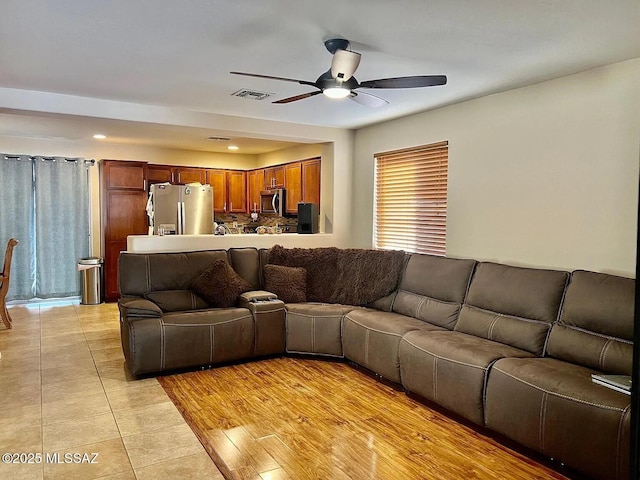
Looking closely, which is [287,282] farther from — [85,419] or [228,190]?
[228,190]

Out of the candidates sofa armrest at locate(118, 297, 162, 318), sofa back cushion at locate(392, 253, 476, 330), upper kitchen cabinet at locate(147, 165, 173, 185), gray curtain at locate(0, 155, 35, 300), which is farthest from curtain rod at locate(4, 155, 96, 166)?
sofa back cushion at locate(392, 253, 476, 330)

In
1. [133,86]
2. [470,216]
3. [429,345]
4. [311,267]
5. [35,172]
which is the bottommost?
[429,345]

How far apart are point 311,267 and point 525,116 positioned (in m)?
2.53

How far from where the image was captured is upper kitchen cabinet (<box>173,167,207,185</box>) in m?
7.53

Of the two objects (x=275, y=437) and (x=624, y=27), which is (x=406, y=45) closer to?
(x=624, y=27)

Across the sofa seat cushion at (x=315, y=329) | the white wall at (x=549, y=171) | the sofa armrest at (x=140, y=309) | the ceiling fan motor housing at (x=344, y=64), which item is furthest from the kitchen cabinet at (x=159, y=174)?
the ceiling fan motor housing at (x=344, y=64)

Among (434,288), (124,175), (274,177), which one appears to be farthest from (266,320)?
(124,175)

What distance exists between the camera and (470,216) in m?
4.42

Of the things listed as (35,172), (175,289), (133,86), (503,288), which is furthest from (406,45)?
(35,172)

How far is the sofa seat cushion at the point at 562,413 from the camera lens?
7.50ft

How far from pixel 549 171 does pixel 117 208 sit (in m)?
5.83

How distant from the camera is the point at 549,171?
12.2 ft

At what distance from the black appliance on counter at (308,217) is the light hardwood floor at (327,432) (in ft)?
7.70

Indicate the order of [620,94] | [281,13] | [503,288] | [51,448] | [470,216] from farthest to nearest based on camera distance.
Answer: [470,216]
[503,288]
[620,94]
[51,448]
[281,13]
